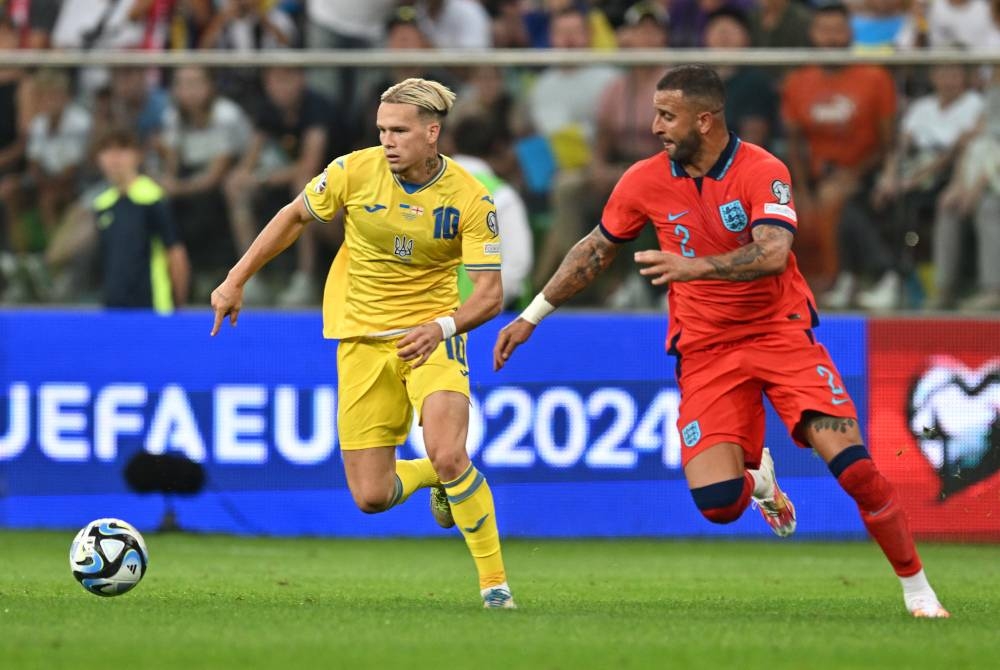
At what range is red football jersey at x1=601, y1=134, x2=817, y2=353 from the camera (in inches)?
301

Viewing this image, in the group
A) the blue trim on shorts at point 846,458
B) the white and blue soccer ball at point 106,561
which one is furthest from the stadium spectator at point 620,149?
the white and blue soccer ball at point 106,561

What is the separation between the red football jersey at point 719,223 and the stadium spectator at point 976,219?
14.4ft

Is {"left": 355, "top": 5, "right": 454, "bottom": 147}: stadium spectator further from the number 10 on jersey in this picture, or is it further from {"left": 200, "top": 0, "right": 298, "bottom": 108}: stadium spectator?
the number 10 on jersey

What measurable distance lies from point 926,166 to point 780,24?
2.15 m

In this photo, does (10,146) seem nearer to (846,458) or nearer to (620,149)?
(620,149)

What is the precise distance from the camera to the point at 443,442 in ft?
25.8

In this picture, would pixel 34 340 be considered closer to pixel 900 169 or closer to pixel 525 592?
pixel 525 592

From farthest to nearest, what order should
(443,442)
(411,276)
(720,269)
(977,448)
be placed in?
(977,448)
(411,276)
(443,442)
(720,269)

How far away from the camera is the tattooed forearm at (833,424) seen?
7.52m

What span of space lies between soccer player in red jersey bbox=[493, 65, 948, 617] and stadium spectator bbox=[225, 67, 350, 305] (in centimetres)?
502

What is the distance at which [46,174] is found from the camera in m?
13.1

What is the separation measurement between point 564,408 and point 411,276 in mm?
4024

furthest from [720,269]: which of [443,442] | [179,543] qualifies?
[179,543]

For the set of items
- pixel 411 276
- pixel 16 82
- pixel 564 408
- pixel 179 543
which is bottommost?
pixel 179 543
